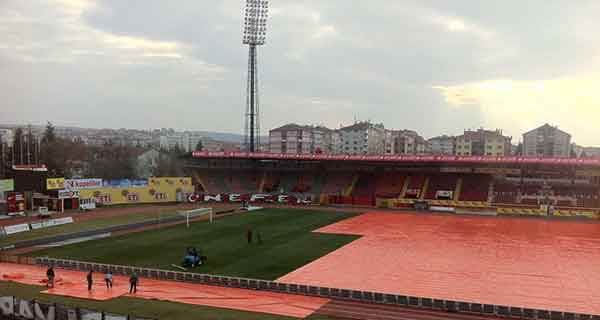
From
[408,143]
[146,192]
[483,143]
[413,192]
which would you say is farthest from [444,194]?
[408,143]

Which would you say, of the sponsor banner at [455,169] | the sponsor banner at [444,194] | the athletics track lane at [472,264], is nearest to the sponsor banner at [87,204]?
the athletics track lane at [472,264]

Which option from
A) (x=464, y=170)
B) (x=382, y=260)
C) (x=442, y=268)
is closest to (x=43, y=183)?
(x=382, y=260)

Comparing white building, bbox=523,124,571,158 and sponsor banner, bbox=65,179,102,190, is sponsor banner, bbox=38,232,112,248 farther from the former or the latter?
white building, bbox=523,124,571,158

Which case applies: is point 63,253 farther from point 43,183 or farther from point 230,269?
point 43,183

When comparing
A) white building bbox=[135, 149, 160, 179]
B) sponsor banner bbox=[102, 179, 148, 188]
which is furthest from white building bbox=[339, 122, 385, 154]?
sponsor banner bbox=[102, 179, 148, 188]

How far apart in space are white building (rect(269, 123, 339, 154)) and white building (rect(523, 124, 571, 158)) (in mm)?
58476

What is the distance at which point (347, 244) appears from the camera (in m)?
34.5

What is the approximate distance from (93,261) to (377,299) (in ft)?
54.7

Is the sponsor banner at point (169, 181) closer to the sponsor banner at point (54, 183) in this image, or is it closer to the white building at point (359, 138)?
→ the sponsor banner at point (54, 183)

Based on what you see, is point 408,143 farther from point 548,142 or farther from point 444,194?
point 444,194

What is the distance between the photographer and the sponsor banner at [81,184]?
165 feet

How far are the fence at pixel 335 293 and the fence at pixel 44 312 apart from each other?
855 cm

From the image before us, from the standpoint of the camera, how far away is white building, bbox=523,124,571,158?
137 m

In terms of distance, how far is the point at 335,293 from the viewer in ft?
71.0
